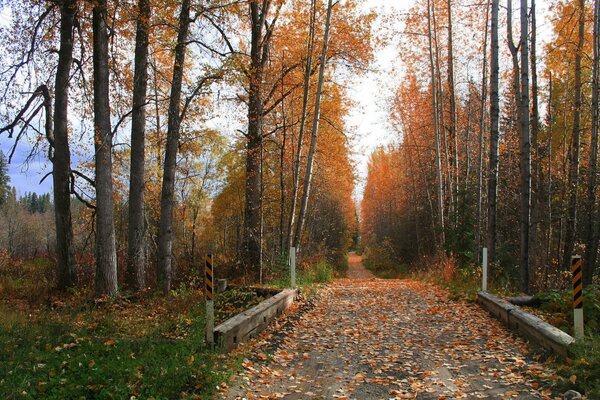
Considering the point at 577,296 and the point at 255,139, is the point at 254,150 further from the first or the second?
the point at 577,296

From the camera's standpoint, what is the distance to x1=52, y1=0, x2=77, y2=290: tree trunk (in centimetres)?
Answer: 1098

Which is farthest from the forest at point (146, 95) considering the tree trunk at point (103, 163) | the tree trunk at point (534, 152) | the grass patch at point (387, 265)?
the grass patch at point (387, 265)

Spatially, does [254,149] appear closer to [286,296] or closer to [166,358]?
[286,296]

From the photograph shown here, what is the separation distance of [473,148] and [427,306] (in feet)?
53.3

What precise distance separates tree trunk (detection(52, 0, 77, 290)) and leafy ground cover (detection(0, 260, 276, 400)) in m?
2.37

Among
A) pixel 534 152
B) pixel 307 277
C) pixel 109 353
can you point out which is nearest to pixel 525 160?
pixel 534 152

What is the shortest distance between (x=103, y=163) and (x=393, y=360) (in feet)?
23.9

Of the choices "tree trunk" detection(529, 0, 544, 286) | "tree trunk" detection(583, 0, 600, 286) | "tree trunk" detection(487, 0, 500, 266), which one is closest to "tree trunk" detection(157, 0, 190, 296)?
"tree trunk" detection(487, 0, 500, 266)

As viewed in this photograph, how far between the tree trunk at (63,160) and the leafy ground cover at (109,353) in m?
2.37

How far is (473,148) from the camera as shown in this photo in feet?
80.3

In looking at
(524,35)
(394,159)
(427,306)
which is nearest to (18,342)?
(427,306)

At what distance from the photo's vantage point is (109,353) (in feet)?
17.9

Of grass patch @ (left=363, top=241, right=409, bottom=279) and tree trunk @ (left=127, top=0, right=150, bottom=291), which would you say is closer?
tree trunk @ (left=127, top=0, right=150, bottom=291)

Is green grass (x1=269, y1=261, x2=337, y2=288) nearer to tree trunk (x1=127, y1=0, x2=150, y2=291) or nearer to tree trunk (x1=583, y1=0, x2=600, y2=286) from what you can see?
tree trunk (x1=127, y1=0, x2=150, y2=291)
